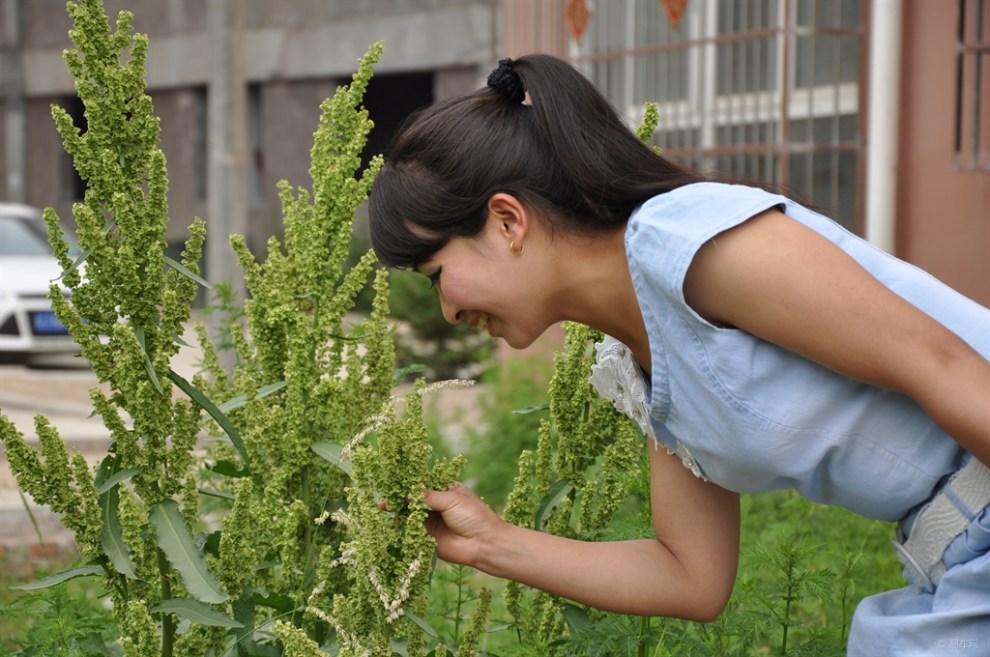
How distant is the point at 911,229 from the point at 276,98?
12.5 meters

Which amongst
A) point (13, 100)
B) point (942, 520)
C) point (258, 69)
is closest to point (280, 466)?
point (942, 520)

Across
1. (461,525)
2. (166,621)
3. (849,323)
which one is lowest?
(166,621)

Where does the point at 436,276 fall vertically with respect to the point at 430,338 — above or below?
above

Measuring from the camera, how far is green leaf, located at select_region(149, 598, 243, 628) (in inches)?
83.7

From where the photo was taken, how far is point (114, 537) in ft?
7.14

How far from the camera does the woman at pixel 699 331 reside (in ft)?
5.43

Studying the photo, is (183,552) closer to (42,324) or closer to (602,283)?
(602,283)

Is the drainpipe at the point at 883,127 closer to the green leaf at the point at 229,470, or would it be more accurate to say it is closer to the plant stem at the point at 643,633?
the plant stem at the point at 643,633

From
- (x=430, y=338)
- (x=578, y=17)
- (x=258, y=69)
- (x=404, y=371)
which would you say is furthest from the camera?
(x=258, y=69)

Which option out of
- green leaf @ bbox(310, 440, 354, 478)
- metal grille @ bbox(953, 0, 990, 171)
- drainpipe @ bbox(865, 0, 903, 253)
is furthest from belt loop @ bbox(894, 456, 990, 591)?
drainpipe @ bbox(865, 0, 903, 253)

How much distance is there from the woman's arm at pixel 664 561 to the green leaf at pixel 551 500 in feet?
1.07

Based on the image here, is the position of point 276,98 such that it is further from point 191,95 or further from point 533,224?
point 533,224

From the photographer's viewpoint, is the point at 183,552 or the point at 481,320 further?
the point at 183,552

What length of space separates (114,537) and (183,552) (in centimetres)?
13
